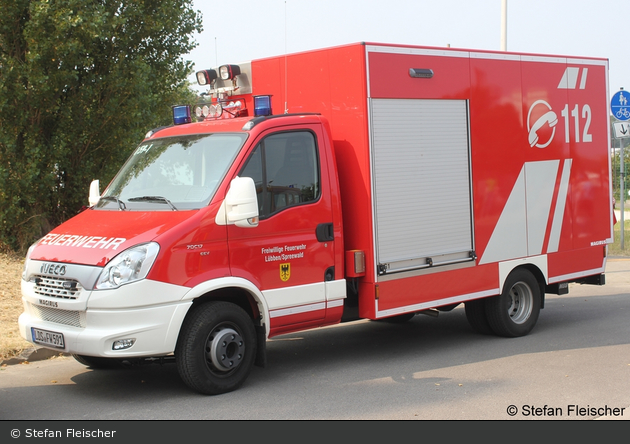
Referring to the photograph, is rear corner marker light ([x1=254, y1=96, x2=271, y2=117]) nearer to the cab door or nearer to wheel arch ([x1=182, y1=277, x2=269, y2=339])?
the cab door

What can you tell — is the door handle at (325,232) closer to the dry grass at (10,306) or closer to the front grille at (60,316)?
the front grille at (60,316)

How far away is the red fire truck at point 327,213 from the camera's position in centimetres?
608

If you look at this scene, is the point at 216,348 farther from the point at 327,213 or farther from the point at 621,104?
the point at 621,104

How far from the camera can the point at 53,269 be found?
244 inches

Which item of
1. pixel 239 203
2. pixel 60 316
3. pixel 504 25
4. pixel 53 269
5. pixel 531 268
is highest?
pixel 504 25

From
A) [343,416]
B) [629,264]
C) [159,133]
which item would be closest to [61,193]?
[159,133]

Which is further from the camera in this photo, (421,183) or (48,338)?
(421,183)

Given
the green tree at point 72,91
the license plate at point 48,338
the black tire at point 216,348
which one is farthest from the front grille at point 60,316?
the green tree at point 72,91

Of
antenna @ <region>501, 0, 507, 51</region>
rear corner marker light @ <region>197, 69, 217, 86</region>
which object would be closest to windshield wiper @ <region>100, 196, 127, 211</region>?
rear corner marker light @ <region>197, 69, 217, 86</region>

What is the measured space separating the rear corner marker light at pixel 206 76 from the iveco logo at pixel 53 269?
3022mm

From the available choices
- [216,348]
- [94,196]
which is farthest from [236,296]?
[94,196]

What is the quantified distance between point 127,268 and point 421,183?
10.7 ft

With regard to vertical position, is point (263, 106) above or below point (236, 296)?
above

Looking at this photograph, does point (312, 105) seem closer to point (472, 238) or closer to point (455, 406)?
point (472, 238)
